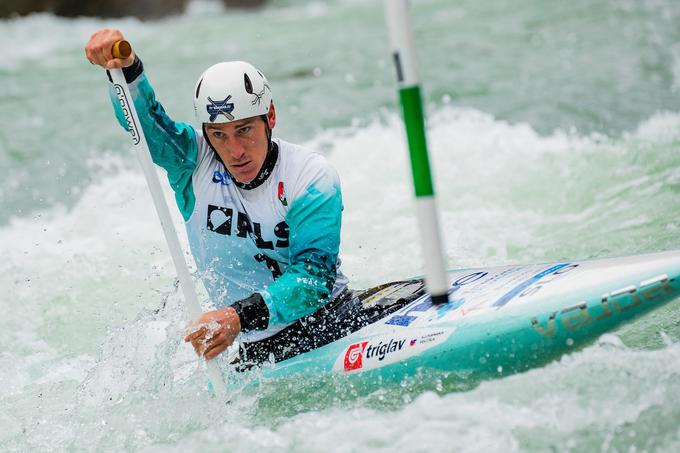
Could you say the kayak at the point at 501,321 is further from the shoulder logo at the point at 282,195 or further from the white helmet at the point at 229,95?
the white helmet at the point at 229,95

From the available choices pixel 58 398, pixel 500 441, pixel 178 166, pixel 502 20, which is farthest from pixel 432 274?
pixel 502 20

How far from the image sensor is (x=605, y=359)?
12.3 ft

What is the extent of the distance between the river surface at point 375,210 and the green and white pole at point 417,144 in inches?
42.8

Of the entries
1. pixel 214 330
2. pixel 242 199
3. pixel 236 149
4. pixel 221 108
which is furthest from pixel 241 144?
pixel 214 330

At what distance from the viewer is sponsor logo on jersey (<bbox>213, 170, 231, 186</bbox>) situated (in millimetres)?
3961

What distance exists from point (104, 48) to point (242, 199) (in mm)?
908

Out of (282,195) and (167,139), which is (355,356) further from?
(167,139)

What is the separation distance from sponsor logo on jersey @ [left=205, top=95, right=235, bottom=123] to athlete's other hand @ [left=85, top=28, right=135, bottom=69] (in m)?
0.40

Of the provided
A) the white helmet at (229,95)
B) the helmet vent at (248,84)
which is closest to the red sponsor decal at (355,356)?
the white helmet at (229,95)

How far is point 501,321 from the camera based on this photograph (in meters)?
3.73

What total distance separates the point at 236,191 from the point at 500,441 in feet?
5.33

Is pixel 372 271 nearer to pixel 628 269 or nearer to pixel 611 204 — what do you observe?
pixel 611 204

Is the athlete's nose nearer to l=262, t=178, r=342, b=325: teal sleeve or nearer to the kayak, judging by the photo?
l=262, t=178, r=342, b=325: teal sleeve

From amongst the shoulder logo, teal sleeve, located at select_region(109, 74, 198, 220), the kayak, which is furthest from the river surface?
the shoulder logo
